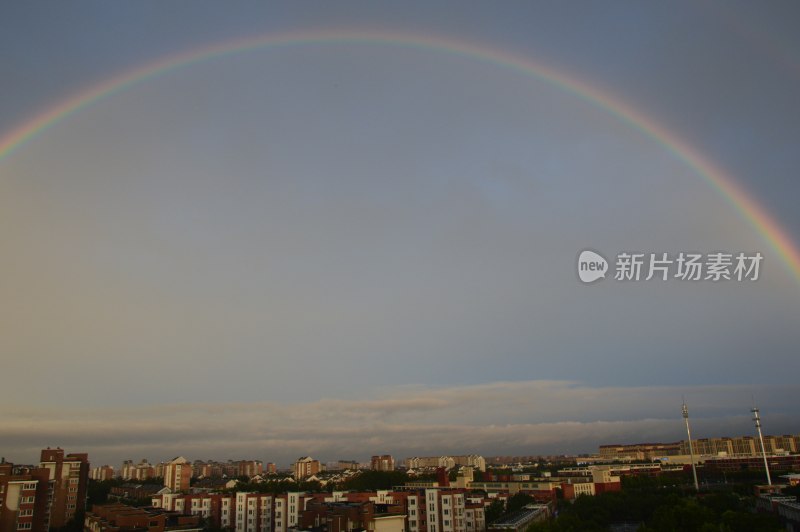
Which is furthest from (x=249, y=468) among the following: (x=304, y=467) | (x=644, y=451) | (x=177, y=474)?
(x=644, y=451)

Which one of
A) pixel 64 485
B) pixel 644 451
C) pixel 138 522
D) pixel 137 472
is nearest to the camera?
pixel 138 522

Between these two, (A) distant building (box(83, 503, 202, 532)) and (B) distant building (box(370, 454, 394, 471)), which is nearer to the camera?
(A) distant building (box(83, 503, 202, 532))

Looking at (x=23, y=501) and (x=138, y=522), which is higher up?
(x=23, y=501)

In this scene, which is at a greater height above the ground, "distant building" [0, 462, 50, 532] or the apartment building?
"distant building" [0, 462, 50, 532]

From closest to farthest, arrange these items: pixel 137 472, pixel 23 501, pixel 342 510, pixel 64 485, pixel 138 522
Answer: pixel 342 510 → pixel 138 522 → pixel 23 501 → pixel 64 485 → pixel 137 472

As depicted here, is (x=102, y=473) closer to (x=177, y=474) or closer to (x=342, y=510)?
(x=177, y=474)

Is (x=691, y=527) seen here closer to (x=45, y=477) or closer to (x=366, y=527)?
(x=366, y=527)

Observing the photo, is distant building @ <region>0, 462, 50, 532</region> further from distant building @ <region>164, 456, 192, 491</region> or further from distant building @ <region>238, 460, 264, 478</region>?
distant building @ <region>238, 460, 264, 478</region>

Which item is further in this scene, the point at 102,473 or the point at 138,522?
the point at 102,473

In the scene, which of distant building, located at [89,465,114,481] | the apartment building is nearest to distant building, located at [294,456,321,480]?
distant building, located at [89,465,114,481]

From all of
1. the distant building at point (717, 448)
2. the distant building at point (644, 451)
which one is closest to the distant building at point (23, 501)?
the distant building at point (717, 448)
